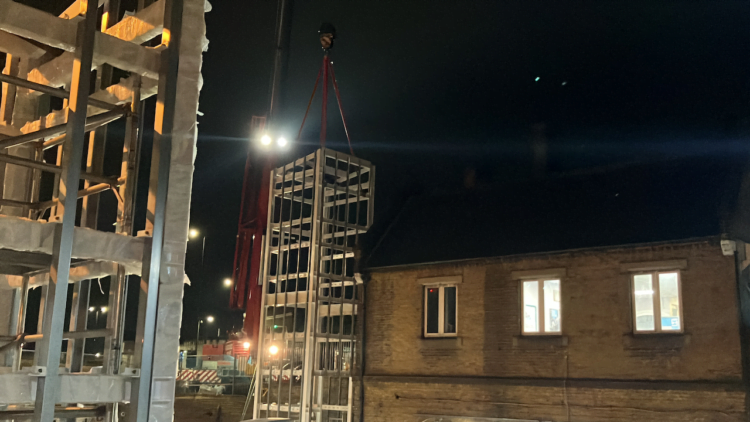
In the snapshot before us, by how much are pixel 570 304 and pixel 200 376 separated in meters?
28.2

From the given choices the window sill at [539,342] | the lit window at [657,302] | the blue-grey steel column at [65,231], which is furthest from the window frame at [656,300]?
the blue-grey steel column at [65,231]

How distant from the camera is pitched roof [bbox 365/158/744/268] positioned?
16266 mm

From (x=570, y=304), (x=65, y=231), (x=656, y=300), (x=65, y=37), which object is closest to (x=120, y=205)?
(x=65, y=231)

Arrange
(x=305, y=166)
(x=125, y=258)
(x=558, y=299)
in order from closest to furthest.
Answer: (x=125, y=258) → (x=558, y=299) → (x=305, y=166)

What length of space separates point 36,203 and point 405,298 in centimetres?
1401

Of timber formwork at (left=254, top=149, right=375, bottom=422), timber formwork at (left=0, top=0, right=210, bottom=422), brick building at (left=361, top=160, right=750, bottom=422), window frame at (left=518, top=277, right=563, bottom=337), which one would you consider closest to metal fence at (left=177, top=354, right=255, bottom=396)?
timber formwork at (left=254, top=149, right=375, bottom=422)

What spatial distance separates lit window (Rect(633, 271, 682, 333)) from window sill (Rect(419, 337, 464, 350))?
4.98 metres

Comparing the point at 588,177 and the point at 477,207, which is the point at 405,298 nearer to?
the point at 477,207

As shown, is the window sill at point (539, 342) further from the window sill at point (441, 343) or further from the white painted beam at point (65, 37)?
the white painted beam at point (65, 37)

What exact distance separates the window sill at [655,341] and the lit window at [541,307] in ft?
6.10

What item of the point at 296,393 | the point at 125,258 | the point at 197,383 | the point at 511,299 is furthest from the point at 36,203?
the point at 197,383

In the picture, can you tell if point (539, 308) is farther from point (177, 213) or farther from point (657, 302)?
point (177, 213)

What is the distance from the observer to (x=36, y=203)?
7613mm

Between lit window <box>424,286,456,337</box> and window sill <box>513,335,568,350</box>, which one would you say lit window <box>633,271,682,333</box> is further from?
lit window <box>424,286,456,337</box>
